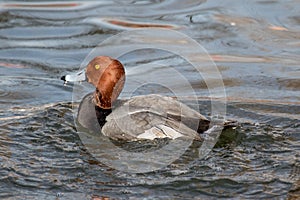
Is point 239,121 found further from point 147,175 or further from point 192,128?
point 147,175

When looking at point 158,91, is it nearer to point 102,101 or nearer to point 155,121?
point 102,101

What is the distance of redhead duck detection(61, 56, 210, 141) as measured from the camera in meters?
5.82

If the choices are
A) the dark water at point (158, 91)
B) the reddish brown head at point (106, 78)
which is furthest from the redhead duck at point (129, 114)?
the dark water at point (158, 91)

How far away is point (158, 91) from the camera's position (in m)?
7.44

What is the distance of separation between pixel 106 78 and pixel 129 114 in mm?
575

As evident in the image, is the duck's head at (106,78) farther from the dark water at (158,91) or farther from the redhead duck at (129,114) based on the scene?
the dark water at (158,91)

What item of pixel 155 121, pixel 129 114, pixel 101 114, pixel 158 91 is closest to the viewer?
pixel 155 121

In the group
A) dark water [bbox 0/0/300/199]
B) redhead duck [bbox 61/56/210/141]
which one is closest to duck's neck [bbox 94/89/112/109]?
redhead duck [bbox 61/56/210/141]

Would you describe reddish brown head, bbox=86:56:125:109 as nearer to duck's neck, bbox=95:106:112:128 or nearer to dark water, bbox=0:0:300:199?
duck's neck, bbox=95:106:112:128

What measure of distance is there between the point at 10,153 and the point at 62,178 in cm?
71

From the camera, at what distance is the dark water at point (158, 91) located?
495cm

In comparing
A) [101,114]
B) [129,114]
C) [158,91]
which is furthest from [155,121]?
[158,91]

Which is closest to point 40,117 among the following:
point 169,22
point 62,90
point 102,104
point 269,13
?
point 102,104

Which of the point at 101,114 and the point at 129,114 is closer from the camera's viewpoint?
the point at 129,114
